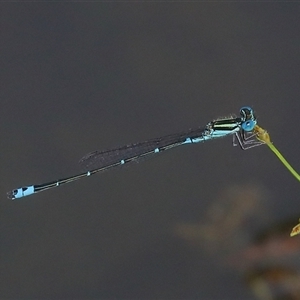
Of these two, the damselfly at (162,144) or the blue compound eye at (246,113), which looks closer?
the blue compound eye at (246,113)

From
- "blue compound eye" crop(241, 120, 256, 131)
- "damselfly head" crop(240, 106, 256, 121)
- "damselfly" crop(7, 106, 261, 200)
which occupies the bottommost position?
"blue compound eye" crop(241, 120, 256, 131)

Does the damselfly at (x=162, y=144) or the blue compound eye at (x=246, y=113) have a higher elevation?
the damselfly at (x=162, y=144)

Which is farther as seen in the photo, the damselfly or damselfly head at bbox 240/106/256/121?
the damselfly

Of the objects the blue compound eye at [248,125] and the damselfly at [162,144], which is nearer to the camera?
the blue compound eye at [248,125]

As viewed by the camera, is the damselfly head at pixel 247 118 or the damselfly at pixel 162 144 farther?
the damselfly at pixel 162 144

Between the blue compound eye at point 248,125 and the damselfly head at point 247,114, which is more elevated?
the damselfly head at point 247,114

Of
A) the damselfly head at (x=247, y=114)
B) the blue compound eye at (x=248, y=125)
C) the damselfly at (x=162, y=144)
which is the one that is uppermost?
the damselfly at (x=162, y=144)

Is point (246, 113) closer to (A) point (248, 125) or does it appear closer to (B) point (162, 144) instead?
(A) point (248, 125)

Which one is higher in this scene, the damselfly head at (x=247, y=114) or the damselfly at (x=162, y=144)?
the damselfly at (x=162, y=144)

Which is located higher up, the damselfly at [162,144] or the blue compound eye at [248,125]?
the damselfly at [162,144]
